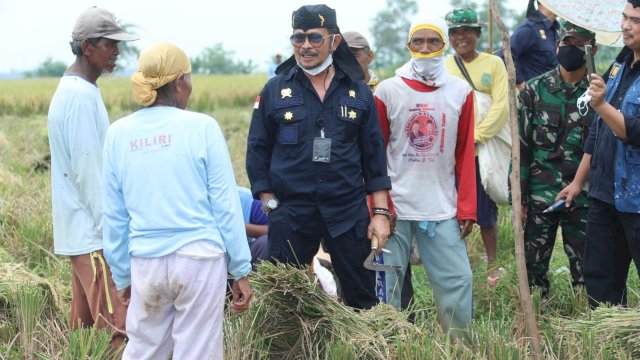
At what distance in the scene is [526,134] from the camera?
532 centimetres

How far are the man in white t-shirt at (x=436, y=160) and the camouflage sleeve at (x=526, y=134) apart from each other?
2.35 ft

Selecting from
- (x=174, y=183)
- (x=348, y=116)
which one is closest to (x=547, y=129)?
(x=348, y=116)

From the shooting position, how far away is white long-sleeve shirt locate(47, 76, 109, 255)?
4.30m

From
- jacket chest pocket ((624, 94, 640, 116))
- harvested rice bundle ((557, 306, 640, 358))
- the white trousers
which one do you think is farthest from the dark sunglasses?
harvested rice bundle ((557, 306, 640, 358))

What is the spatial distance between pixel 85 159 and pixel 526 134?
2527 mm

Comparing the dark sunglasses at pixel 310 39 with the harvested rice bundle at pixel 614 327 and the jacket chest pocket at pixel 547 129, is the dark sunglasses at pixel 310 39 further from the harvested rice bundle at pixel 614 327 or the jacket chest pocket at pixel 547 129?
the harvested rice bundle at pixel 614 327

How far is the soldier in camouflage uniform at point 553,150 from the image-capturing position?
5125 millimetres

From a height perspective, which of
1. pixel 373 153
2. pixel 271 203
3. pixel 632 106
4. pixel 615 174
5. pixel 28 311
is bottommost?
pixel 28 311

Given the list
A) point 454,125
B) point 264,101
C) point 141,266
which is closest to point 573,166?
point 454,125

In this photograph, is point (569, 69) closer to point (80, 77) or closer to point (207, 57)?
point (80, 77)

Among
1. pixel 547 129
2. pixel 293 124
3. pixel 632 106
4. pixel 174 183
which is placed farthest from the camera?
pixel 547 129

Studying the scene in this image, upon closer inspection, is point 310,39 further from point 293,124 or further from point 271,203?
point 271,203

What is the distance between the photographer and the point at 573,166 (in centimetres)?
518

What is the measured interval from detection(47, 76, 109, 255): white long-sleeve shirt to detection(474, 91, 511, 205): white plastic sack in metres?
2.56
